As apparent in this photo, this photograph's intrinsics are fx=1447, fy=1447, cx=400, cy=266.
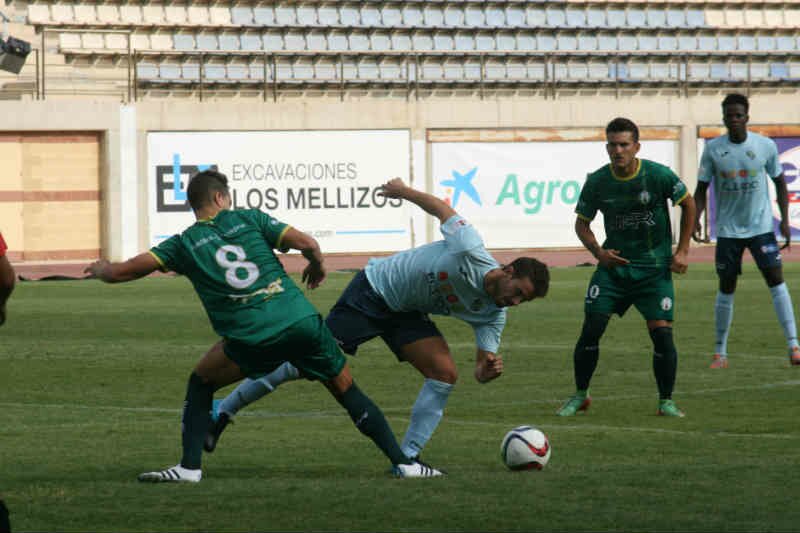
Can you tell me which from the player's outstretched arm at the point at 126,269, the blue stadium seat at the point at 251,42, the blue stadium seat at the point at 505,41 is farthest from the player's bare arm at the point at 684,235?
the blue stadium seat at the point at 505,41

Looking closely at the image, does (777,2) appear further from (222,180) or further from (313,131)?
(222,180)

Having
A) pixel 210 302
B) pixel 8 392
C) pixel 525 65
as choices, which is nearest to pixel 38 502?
pixel 210 302

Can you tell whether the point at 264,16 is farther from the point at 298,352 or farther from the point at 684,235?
the point at 298,352

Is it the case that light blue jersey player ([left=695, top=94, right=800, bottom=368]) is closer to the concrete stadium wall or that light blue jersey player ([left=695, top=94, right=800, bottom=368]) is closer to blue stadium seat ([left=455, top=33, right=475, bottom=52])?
the concrete stadium wall

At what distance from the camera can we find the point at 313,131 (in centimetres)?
3428

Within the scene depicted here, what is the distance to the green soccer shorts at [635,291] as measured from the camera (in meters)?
9.44

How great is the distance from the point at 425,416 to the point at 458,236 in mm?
929

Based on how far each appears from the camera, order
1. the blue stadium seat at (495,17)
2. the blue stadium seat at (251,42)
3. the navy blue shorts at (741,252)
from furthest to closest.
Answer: the blue stadium seat at (495,17) < the blue stadium seat at (251,42) < the navy blue shorts at (741,252)

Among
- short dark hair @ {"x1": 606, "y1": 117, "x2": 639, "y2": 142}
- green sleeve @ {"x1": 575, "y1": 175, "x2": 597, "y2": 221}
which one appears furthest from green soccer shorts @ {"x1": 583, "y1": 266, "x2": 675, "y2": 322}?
short dark hair @ {"x1": 606, "y1": 117, "x2": 639, "y2": 142}

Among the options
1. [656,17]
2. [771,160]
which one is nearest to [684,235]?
[771,160]

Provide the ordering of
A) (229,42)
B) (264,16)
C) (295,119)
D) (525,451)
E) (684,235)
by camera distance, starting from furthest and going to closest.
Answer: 1. (264,16)
2. (229,42)
3. (295,119)
4. (684,235)
5. (525,451)

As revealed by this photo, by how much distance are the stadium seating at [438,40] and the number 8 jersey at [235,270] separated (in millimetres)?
28589

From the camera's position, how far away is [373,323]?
744 cm

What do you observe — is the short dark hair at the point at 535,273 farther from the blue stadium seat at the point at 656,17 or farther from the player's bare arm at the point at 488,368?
the blue stadium seat at the point at 656,17
